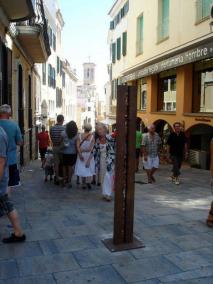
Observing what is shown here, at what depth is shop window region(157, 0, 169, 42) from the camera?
701 inches

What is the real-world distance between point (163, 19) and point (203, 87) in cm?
482

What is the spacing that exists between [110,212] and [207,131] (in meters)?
9.12

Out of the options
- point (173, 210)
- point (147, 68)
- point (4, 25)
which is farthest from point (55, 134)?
point (147, 68)

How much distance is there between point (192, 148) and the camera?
16.0 meters

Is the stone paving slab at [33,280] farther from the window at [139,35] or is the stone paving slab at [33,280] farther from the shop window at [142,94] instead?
the window at [139,35]

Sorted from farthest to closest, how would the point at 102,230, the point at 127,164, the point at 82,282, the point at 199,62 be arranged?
1. the point at 199,62
2. the point at 102,230
3. the point at 127,164
4. the point at 82,282

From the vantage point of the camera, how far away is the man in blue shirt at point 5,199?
4.59 metres

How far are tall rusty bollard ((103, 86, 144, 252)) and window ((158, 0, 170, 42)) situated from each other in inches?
524

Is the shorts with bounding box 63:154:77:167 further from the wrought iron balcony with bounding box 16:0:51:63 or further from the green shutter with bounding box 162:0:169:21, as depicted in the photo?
the green shutter with bounding box 162:0:169:21

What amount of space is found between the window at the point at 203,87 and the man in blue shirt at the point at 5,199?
1059cm

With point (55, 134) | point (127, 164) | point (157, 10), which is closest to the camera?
point (127, 164)

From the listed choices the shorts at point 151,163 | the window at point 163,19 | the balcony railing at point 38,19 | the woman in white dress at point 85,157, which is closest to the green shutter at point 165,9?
the window at point 163,19

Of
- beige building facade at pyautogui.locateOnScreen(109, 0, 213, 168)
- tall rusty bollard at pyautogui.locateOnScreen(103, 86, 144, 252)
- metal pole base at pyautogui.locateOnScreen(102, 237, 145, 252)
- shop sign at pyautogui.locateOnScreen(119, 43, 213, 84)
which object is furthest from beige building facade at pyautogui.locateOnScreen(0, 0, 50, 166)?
metal pole base at pyautogui.locateOnScreen(102, 237, 145, 252)

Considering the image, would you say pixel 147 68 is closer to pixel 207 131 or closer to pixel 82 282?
pixel 207 131
